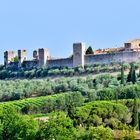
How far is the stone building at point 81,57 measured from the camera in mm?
95688

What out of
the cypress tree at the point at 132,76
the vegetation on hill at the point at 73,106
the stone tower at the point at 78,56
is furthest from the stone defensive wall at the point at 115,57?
the cypress tree at the point at 132,76

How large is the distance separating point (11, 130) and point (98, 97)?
27.5 metres

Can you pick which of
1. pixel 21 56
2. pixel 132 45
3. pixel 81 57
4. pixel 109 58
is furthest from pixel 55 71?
pixel 21 56

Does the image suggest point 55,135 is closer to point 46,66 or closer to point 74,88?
point 74,88

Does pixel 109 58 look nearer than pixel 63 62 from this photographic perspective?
Yes

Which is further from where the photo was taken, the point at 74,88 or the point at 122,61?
the point at 122,61

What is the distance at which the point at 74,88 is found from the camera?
3501 inches

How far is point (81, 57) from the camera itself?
99000mm

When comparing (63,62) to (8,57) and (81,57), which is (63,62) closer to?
(81,57)

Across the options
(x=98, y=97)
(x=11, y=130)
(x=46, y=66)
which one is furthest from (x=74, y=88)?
(x=11, y=130)

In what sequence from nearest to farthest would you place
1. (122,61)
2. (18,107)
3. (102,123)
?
(102,123) < (18,107) < (122,61)

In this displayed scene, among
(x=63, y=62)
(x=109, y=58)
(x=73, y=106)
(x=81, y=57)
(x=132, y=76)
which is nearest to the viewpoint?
(x=73, y=106)

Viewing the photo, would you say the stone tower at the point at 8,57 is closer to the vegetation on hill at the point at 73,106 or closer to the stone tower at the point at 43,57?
the vegetation on hill at the point at 73,106

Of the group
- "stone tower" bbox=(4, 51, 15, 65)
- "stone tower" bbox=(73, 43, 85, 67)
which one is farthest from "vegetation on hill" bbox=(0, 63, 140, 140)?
"stone tower" bbox=(4, 51, 15, 65)
